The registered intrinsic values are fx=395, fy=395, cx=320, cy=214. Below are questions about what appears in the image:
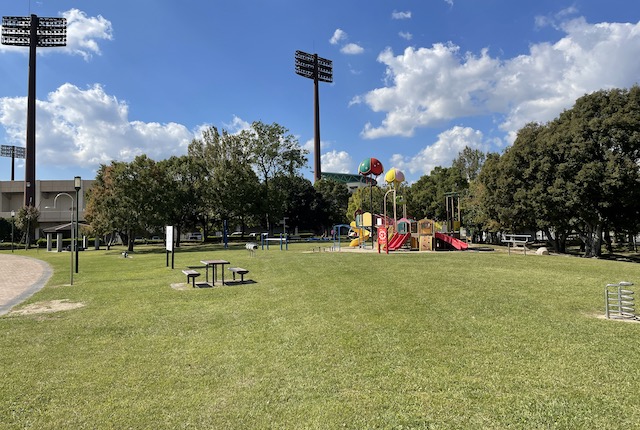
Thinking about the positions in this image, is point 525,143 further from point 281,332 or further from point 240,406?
point 240,406

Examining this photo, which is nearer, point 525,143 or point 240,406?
point 240,406

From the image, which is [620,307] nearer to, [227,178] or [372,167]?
[372,167]

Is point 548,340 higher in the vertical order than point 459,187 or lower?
lower

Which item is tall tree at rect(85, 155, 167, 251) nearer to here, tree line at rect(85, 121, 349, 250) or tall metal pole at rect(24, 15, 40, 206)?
tree line at rect(85, 121, 349, 250)

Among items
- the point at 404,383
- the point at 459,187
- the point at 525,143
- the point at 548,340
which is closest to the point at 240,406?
the point at 404,383

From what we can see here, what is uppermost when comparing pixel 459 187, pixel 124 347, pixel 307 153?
pixel 307 153

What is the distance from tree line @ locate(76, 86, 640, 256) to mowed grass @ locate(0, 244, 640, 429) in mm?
17929

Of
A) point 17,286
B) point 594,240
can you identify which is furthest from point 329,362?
point 594,240

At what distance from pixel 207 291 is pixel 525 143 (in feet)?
88.1

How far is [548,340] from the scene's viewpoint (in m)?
6.21

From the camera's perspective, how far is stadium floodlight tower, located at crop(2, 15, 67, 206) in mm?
59094

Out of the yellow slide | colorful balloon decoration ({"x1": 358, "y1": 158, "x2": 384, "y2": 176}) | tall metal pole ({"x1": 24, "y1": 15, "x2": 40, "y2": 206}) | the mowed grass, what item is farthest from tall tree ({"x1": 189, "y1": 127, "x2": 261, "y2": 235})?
the mowed grass

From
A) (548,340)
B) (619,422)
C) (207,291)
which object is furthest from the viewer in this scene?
(207,291)

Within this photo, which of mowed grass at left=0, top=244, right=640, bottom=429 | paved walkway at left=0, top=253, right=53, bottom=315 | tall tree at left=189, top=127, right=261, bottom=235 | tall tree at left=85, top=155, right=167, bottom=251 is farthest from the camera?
tall tree at left=189, top=127, right=261, bottom=235
